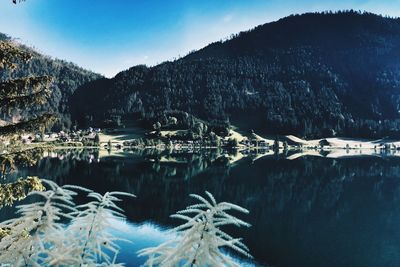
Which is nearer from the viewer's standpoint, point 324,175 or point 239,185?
point 239,185

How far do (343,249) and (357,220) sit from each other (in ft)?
64.3

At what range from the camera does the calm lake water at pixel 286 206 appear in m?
49.6

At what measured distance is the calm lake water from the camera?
163 ft

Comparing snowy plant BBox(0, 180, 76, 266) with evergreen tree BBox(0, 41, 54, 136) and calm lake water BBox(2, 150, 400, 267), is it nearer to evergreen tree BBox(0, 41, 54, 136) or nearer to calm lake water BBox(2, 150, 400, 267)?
calm lake water BBox(2, 150, 400, 267)

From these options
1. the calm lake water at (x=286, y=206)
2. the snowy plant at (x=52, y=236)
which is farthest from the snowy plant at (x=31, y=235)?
the calm lake water at (x=286, y=206)

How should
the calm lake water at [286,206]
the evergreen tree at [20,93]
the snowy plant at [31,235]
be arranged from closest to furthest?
the snowy plant at [31,235] → the evergreen tree at [20,93] → the calm lake water at [286,206]

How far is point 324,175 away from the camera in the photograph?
130 meters

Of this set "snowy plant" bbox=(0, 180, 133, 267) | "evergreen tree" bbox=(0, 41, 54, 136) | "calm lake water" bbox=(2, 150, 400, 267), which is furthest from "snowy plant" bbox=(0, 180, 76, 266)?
"evergreen tree" bbox=(0, 41, 54, 136)

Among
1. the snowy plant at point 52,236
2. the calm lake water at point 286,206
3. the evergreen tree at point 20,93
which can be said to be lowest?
the calm lake water at point 286,206

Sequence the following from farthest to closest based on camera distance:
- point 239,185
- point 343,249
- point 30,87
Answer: point 239,185, point 343,249, point 30,87

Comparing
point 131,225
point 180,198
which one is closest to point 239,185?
point 180,198

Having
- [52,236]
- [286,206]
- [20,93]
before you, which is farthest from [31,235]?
[286,206]

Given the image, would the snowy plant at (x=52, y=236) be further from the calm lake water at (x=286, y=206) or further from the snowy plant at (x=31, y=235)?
the calm lake water at (x=286, y=206)

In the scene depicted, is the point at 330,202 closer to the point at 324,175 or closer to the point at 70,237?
the point at 324,175
